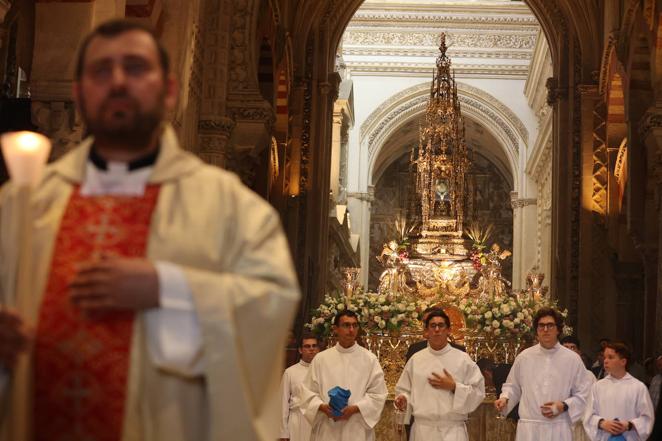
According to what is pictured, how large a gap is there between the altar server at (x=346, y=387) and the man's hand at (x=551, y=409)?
50.5 inches

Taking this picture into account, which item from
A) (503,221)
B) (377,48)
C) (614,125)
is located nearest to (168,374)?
(614,125)

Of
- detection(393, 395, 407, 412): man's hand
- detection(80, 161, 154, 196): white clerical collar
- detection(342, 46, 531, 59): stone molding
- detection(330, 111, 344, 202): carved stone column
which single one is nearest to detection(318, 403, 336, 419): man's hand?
detection(393, 395, 407, 412): man's hand

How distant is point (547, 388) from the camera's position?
8.88 m

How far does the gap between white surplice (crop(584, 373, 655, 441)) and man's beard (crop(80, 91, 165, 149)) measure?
6.69m

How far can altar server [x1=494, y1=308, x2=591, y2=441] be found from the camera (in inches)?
345

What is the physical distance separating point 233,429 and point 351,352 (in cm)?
685

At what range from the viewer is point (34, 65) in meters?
8.59

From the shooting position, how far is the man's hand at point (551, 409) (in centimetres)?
862

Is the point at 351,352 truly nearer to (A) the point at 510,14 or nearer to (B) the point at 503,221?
(A) the point at 510,14

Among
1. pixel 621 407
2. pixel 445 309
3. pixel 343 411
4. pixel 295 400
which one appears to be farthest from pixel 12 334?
pixel 445 309

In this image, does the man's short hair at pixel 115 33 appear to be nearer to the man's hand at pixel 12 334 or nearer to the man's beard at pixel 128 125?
the man's beard at pixel 128 125

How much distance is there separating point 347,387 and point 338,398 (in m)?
0.41

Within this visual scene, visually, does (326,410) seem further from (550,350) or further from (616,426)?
(616,426)

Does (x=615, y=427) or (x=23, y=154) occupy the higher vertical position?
(x=23, y=154)
